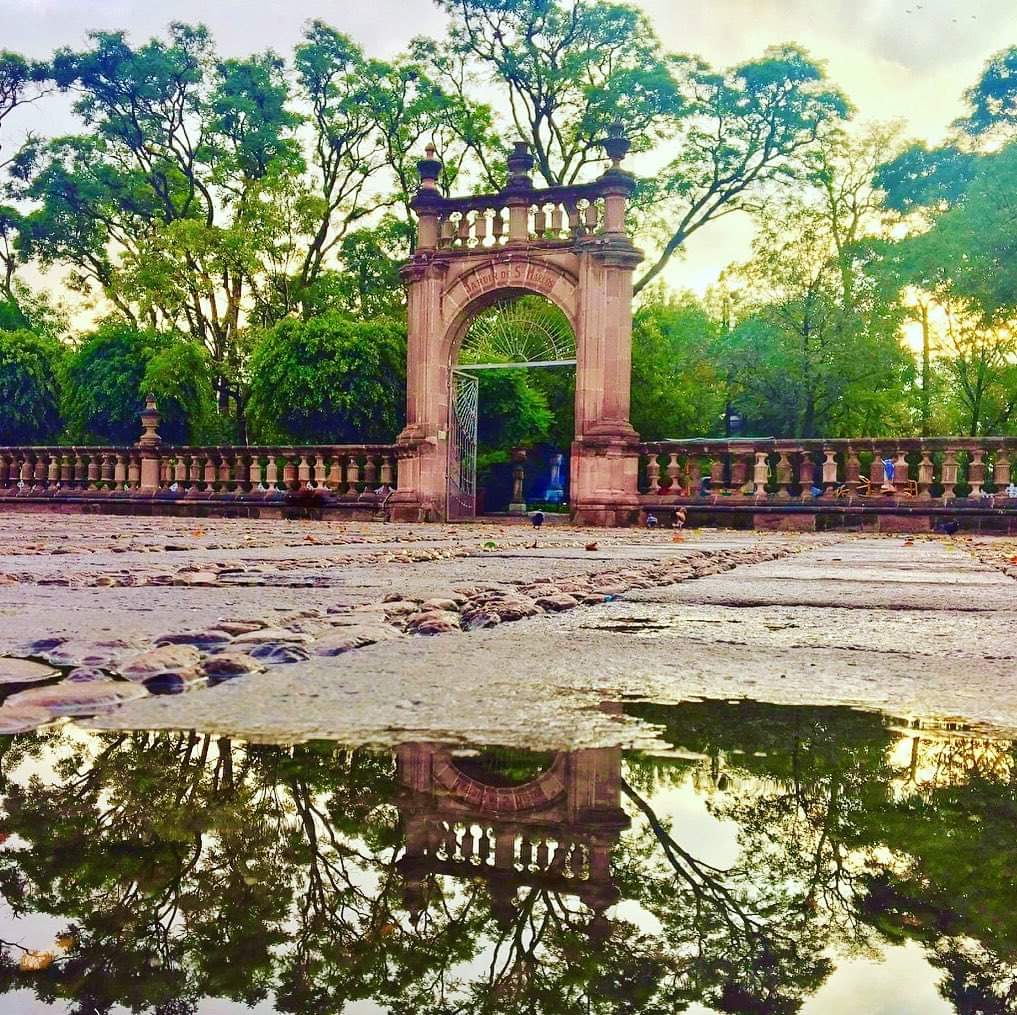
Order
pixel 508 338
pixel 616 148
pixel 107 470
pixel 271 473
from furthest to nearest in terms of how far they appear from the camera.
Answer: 1. pixel 107 470
2. pixel 508 338
3. pixel 271 473
4. pixel 616 148

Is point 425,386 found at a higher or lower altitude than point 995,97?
lower

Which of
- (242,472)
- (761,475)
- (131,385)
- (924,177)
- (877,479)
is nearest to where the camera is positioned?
(877,479)

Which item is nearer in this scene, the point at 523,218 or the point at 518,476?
the point at 523,218

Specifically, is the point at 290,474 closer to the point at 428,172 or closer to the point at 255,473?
the point at 255,473

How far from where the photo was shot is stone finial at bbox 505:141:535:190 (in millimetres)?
19344

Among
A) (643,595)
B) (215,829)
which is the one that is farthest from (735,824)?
(643,595)

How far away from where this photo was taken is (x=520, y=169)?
1955 cm

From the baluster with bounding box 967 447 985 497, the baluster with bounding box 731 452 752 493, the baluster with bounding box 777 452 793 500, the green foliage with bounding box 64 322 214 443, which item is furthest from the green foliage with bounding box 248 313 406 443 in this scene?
the baluster with bounding box 967 447 985 497

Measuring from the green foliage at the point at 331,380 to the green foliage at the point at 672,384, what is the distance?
7958mm

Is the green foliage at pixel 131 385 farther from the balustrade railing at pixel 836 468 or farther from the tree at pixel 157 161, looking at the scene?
the balustrade railing at pixel 836 468

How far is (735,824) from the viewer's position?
99 cm

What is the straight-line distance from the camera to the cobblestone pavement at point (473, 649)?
151cm

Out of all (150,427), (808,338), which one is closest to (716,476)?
(150,427)

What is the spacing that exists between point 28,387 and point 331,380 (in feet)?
34.6
